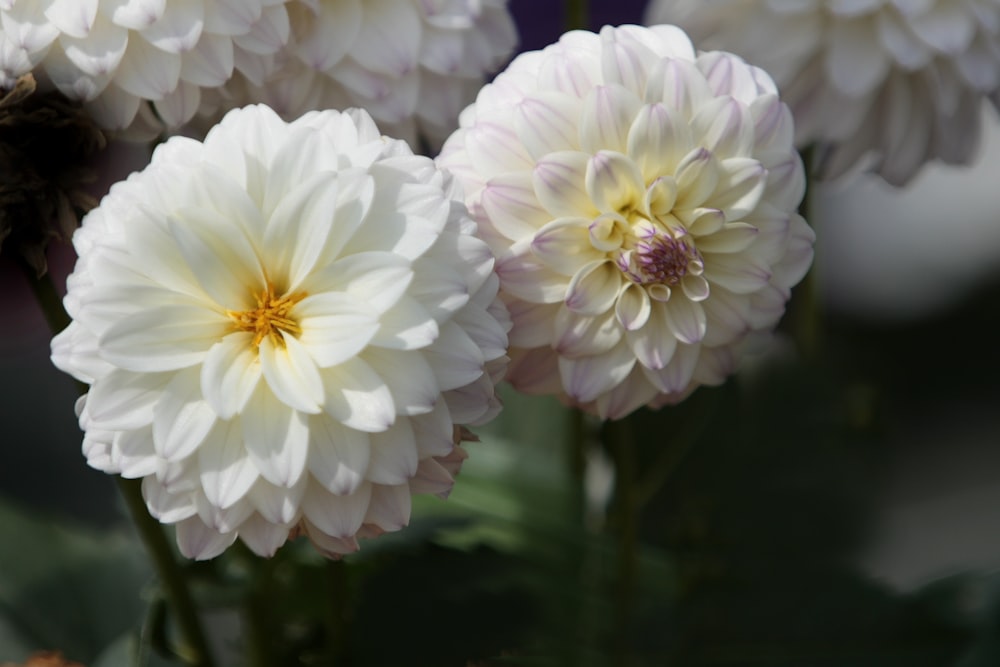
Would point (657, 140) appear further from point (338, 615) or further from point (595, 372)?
point (338, 615)

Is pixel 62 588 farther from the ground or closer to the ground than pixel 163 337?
closer to the ground

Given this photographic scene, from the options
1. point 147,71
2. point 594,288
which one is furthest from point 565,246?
point 147,71

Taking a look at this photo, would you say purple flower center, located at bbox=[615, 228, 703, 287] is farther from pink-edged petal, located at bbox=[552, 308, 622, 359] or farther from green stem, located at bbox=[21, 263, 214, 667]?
green stem, located at bbox=[21, 263, 214, 667]

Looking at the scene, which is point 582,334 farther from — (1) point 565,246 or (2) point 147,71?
(2) point 147,71

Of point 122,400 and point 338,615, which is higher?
point 122,400

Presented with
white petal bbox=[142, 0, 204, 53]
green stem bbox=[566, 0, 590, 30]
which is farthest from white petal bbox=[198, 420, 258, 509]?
green stem bbox=[566, 0, 590, 30]

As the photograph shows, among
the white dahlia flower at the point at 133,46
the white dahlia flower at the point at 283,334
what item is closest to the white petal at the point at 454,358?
the white dahlia flower at the point at 283,334

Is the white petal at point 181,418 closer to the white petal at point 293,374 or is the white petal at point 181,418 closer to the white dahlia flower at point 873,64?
the white petal at point 293,374

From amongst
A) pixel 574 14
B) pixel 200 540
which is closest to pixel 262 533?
pixel 200 540

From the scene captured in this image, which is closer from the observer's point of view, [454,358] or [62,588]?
[454,358]

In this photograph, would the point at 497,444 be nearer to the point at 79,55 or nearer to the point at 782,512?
the point at 782,512
